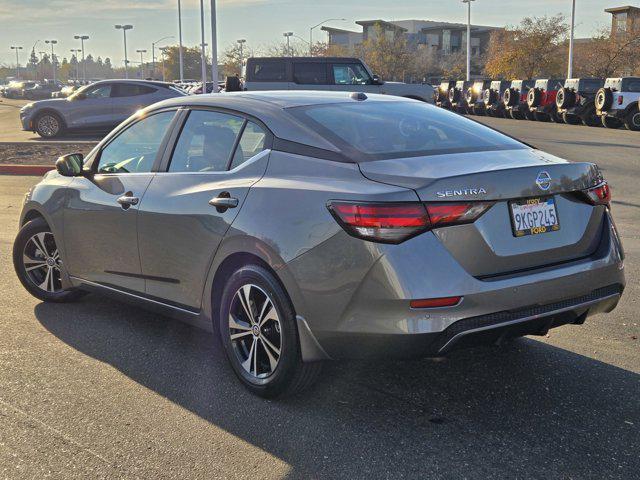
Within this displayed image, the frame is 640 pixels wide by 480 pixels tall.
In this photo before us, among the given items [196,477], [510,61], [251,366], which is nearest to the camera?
[196,477]

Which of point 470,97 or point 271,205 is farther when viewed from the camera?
point 470,97

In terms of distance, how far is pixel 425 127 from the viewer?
4.27m

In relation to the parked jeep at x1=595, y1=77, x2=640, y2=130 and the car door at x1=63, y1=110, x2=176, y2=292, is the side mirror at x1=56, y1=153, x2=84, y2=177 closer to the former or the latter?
the car door at x1=63, y1=110, x2=176, y2=292

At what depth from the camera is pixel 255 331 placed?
386cm

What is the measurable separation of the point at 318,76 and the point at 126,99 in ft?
18.6

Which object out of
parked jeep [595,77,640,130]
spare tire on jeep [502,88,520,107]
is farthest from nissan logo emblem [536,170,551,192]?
spare tire on jeep [502,88,520,107]

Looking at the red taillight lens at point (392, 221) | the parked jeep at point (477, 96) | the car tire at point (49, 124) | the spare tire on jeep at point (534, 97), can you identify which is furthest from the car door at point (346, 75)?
the parked jeep at point (477, 96)

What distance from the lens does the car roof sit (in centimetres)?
386

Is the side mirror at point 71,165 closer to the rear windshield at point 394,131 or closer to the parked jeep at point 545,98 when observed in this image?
the rear windshield at point 394,131

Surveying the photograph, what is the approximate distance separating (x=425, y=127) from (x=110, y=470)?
246 cm

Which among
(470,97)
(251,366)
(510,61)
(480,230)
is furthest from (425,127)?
(510,61)

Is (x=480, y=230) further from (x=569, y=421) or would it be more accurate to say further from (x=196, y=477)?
(x=196, y=477)

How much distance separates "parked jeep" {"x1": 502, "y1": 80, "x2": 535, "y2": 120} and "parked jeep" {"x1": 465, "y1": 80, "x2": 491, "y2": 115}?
3024mm

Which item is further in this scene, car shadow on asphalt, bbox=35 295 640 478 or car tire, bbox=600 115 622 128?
car tire, bbox=600 115 622 128
